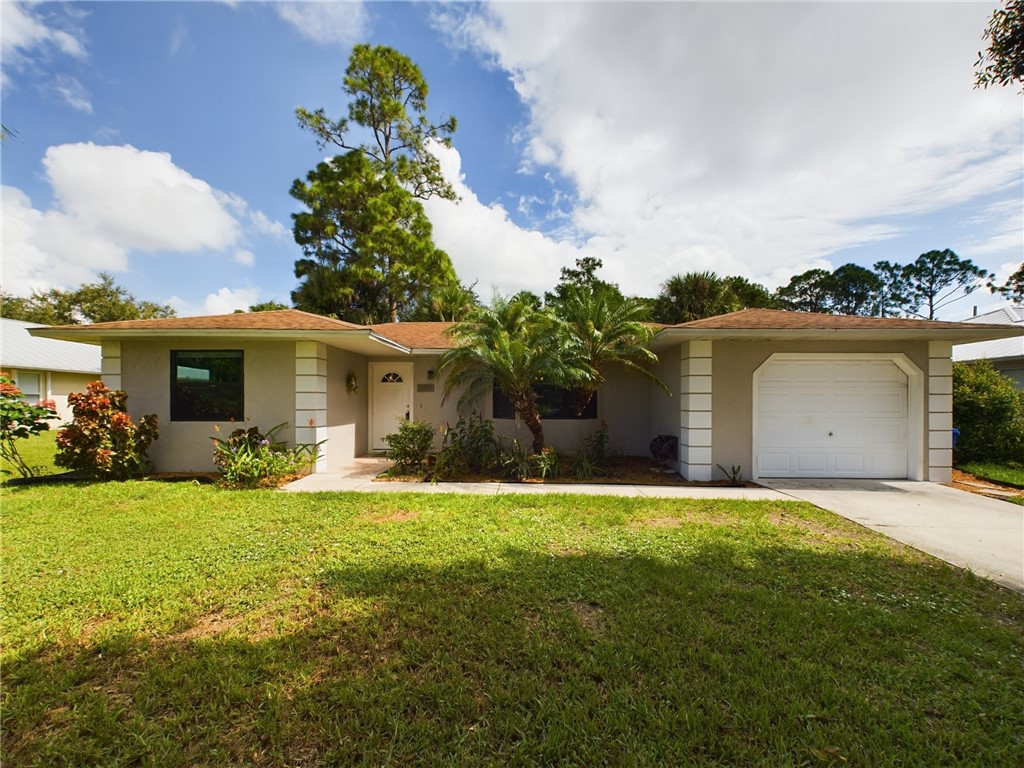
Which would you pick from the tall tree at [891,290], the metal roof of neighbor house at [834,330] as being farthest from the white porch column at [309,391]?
the tall tree at [891,290]

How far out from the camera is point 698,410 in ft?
27.5

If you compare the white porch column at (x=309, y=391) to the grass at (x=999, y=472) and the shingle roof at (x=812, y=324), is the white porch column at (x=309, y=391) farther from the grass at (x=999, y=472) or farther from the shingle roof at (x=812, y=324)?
the grass at (x=999, y=472)

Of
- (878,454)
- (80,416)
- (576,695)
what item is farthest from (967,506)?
(80,416)

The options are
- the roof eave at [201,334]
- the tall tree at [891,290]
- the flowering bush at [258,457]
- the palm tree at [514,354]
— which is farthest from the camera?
the tall tree at [891,290]

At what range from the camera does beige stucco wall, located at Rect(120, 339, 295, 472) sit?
28.2 ft

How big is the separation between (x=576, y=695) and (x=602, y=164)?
1120cm

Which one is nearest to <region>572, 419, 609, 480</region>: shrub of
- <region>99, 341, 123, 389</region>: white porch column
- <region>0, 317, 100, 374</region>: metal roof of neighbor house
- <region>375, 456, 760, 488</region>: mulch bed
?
<region>375, 456, 760, 488</region>: mulch bed

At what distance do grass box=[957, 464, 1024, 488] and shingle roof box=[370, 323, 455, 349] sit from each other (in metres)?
12.3

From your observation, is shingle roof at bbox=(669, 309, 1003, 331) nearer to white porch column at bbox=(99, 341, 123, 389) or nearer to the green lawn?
white porch column at bbox=(99, 341, 123, 389)

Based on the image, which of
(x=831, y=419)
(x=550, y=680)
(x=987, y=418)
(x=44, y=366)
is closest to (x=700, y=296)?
(x=987, y=418)

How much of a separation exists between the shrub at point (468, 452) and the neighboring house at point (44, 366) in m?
18.7

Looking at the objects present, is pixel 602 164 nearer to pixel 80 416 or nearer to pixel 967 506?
pixel 967 506

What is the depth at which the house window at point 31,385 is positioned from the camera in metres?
18.0

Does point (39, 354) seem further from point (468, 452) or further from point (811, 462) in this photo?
point (811, 462)
